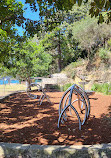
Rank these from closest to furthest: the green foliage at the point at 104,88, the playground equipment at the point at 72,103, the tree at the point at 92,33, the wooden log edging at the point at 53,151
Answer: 1. the wooden log edging at the point at 53,151
2. the playground equipment at the point at 72,103
3. the green foliage at the point at 104,88
4. the tree at the point at 92,33

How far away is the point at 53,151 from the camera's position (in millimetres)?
2627

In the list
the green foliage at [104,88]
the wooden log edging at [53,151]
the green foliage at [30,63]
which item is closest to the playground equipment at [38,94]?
the green foliage at [30,63]

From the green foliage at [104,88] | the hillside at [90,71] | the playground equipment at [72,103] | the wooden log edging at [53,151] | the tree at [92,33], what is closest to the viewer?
the wooden log edging at [53,151]

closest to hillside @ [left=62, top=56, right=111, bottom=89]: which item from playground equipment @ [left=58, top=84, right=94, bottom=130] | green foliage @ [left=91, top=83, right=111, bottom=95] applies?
green foliage @ [left=91, top=83, right=111, bottom=95]

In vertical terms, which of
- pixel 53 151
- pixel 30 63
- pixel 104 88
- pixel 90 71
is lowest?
pixel 53 151

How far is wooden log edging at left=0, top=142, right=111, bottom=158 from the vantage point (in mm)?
2596

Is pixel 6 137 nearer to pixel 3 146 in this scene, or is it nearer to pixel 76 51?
pixel 3 146

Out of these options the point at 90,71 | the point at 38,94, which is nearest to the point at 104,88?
the point at 38,94

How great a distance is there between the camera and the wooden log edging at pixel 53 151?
8.52 feet

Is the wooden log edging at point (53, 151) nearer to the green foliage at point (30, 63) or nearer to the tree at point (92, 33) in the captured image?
the green foliage at point (30, 63)

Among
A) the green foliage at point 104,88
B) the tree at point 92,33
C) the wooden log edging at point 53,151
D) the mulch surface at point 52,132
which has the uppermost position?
the tree at point 92,33

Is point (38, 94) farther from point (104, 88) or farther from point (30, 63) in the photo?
point (104, 88)

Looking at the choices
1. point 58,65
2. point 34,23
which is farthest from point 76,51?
point 34,23

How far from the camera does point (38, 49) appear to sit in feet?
49.4
